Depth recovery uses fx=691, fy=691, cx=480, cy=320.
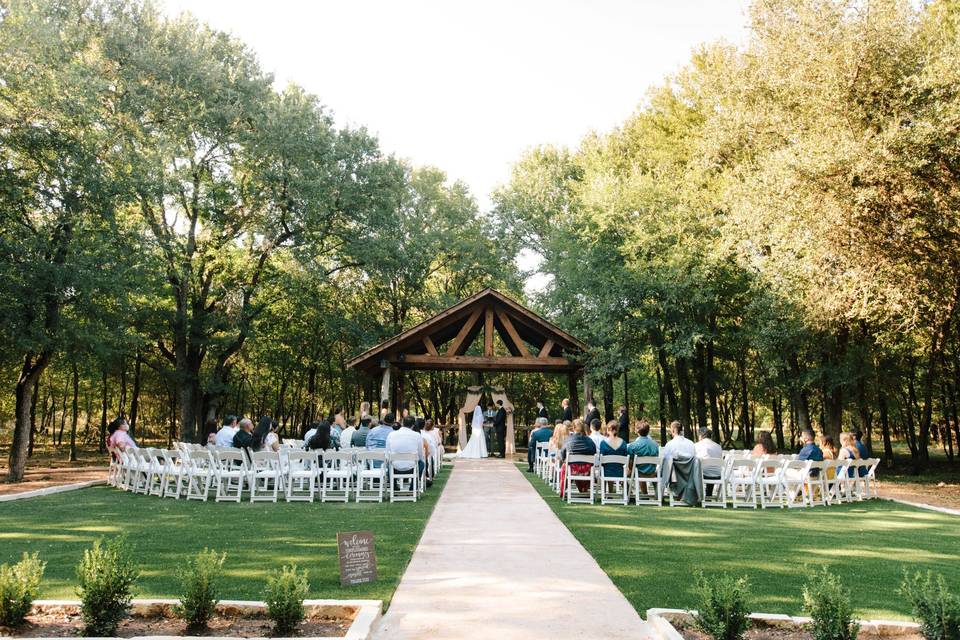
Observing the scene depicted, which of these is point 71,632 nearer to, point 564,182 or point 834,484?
point 834,484

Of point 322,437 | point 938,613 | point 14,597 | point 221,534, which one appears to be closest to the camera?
point 938,613

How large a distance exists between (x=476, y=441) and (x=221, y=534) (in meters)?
15.7

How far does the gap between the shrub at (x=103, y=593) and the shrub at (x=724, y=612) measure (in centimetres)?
363

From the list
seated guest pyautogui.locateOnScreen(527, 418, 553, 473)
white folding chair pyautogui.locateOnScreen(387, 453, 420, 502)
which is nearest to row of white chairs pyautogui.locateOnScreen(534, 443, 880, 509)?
white folding chair pyautogui.locateOnScreen(387, 453, 420, 502)

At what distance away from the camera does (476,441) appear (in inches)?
927

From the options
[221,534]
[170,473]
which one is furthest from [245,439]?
[221,534]

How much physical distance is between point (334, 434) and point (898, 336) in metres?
18.4

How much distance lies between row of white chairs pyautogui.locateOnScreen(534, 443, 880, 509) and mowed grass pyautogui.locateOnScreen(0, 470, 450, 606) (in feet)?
9.82

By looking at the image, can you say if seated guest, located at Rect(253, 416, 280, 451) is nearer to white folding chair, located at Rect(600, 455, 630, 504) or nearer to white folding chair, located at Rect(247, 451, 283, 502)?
white folding chair, located at Rect(247, 451, 283, 502)

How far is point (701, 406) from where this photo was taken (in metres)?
25.6

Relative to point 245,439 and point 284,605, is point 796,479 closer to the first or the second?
point 245,439

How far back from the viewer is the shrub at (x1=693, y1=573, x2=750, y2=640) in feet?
13.8

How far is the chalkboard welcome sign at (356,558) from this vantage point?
5.62 meters

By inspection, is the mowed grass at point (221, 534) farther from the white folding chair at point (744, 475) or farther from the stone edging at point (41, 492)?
the white folding chair at point (744, 475)
